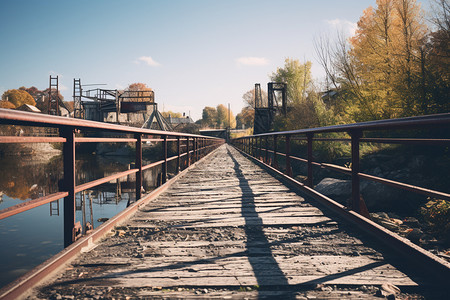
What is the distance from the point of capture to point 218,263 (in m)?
2.01

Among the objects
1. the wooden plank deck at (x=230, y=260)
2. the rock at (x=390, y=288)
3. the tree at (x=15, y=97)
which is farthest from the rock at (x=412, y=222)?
the tree at (x=15, y=97)

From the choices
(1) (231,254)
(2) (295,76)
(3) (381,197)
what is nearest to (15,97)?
(2) (295,76)

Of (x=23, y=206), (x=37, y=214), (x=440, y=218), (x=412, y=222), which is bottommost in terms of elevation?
(x=37, y=214)

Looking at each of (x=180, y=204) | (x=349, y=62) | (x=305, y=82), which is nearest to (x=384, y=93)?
(x=349, y=62)

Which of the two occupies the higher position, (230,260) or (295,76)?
(295,76)

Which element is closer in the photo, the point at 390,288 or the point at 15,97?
the point at 390,288

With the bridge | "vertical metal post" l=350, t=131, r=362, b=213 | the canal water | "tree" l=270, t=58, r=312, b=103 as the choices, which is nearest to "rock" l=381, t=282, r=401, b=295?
the bridge

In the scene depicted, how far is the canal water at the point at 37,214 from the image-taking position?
22.0 feet

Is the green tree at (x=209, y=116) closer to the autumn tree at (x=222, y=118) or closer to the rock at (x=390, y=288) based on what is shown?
the autumn tree at (x=222, y=118)

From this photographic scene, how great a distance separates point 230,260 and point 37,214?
37.2ft

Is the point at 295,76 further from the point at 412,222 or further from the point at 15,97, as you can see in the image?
the point at 15,97

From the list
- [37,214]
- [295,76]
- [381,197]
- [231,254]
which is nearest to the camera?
[231,254]

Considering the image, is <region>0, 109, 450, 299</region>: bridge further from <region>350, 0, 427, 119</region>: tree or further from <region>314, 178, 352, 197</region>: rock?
<region>350, 0, 427, 119</region>: tree

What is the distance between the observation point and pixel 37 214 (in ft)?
34.7
